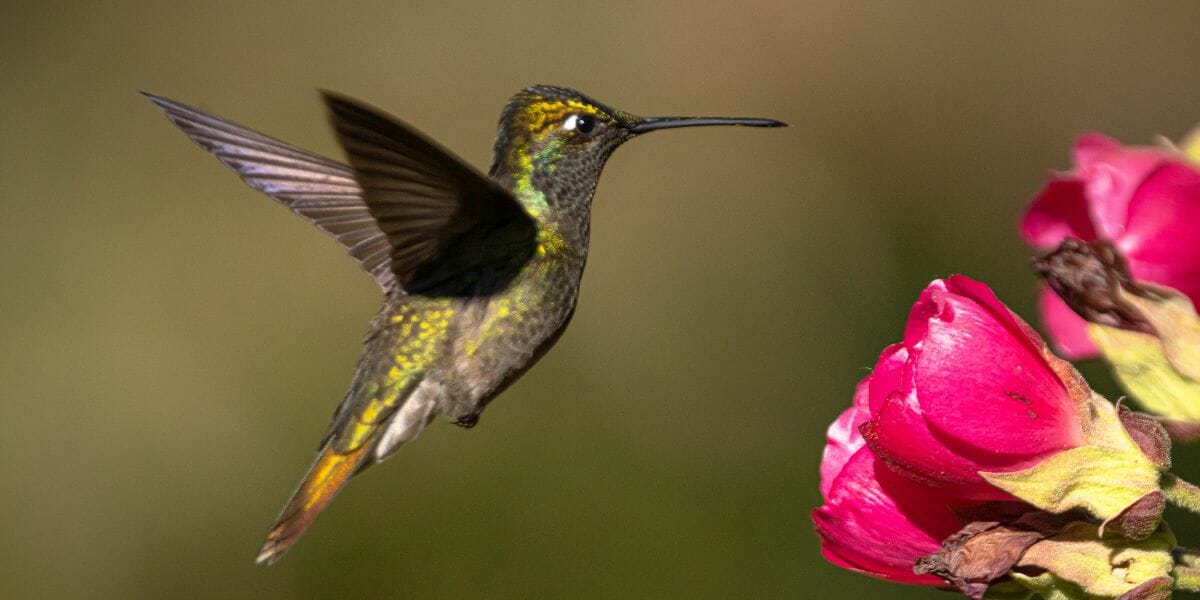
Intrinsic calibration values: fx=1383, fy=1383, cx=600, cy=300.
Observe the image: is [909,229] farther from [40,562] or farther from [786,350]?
[40,562]

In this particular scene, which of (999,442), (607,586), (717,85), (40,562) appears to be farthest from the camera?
(717,85)

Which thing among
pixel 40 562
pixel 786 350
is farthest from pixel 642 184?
pixel 40 562

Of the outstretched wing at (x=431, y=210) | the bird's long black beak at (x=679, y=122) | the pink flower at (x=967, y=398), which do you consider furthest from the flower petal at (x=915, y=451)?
the bird's long black beak at (x=679, y=122)

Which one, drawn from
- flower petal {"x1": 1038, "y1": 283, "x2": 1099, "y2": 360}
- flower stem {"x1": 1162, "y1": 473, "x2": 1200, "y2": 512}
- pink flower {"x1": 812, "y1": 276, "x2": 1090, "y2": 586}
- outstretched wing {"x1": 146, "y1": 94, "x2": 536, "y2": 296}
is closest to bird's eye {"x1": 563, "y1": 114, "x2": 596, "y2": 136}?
outstretched wing {"x1": 146, "y1": 94, "x2": 536, "y2": 296}

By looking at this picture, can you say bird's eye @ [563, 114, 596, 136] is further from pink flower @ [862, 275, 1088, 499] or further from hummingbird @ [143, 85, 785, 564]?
pink flower @ [862, 275, 1088, 499]

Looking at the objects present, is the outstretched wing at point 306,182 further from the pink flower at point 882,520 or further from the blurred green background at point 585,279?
the blurred green background at point 585,279

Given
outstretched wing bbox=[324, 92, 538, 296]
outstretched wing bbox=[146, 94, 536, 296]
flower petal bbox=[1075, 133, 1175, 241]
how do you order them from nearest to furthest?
1. flower petal bbox=[1075, 133, 1175, 241]
2. outstretched wing bbox=[324, 92, 538, 296]
3. outstretched wing bbox=[146, 94, 536, 296]

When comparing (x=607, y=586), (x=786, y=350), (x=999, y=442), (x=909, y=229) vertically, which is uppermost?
(x=999, y=442)
